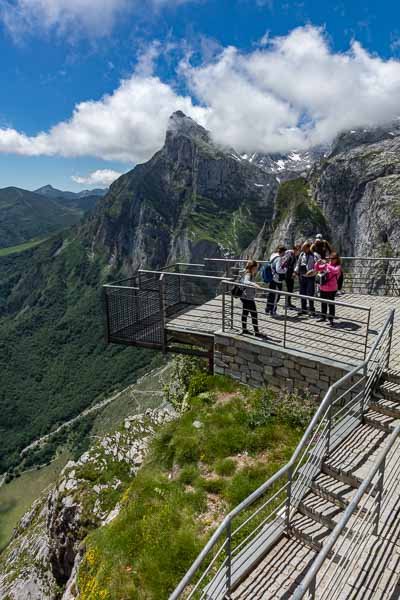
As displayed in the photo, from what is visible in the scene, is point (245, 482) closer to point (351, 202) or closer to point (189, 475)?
point (189, 475)

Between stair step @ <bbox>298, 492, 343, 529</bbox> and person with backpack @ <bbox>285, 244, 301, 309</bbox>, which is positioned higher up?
person with backpack @ <bbox>285, 244, 301, 309</bbox>

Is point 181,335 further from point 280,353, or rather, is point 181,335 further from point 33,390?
point 33,390

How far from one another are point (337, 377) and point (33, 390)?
208061 millimetres

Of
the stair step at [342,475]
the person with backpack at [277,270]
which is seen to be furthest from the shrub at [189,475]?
the person with backpack at [277,270]

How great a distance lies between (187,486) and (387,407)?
14.9ft

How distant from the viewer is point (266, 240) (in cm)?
15225

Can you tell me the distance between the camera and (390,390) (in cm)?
837

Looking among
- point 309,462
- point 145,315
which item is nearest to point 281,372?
point 309,462

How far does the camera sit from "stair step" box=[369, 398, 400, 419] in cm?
795

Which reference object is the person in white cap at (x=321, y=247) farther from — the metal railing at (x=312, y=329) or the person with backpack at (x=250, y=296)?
the person with backpack at (x=250, y=296)

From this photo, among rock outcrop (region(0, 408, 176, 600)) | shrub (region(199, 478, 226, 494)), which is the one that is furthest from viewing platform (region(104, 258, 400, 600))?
rock outcrop (region(0, 408, 176, 600))

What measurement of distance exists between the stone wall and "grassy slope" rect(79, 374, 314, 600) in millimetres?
452

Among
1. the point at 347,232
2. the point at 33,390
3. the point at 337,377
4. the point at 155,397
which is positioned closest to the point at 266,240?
the point at 347,232

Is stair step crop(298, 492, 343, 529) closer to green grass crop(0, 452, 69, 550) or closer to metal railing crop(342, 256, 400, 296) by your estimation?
metal railing crop(342, 256, 400, 296)
